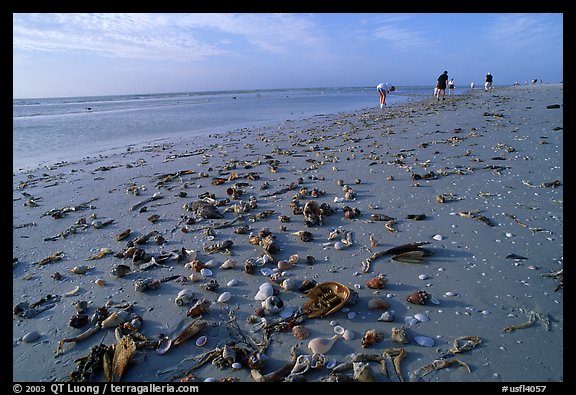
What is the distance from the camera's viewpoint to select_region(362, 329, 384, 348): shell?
2.60 meters

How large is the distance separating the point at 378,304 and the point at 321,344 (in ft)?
2.43

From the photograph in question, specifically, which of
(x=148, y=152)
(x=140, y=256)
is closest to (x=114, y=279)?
(x=140, y=256)

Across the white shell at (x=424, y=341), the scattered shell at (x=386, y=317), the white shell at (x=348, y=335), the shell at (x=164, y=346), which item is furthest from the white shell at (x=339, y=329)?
the shell at (x=164, y=346)

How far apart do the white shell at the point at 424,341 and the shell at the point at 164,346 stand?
221 cm

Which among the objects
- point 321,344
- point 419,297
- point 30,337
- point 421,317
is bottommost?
point 30,337

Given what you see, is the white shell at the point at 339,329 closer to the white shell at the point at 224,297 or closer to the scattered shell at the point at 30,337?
the white shell at the point at 224,297

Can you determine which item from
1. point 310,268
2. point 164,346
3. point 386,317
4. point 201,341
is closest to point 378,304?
point 386,317

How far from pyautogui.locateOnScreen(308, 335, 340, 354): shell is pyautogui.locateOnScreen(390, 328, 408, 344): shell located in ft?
1.67

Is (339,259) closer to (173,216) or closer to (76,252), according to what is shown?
(173,216)

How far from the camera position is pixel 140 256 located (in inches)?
165

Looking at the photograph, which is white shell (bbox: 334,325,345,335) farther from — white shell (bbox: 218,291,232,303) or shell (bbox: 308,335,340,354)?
white shell (bbox: 218,291,232,303)

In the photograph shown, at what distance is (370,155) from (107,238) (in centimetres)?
684

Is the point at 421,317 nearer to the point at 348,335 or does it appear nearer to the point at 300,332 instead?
the point at 348,335

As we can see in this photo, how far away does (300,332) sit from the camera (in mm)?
2758
